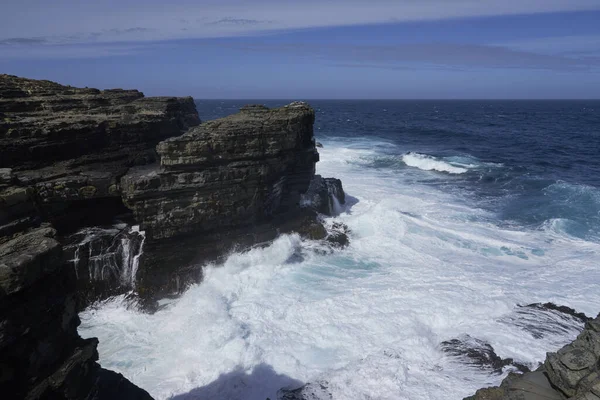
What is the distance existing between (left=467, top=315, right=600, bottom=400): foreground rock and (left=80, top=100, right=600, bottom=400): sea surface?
9.53ft

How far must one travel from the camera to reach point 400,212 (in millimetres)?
25984

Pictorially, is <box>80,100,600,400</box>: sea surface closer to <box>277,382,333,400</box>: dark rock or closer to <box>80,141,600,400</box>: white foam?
<box>80,141,600,400</box>: white foam

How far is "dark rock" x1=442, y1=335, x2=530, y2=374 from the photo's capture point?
12.9 meters

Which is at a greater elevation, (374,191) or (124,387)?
(124,387)

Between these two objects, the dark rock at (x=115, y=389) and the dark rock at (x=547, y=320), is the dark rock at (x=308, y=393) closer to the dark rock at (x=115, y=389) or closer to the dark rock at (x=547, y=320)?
the dark rock at (x=115, y=389)

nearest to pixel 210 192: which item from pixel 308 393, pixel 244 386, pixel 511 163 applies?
pixel 244 386

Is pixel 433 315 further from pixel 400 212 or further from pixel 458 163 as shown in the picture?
pixel 458 163

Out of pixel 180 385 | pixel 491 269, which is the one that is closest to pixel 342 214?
pixel 491 269

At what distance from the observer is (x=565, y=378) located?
8547 mm

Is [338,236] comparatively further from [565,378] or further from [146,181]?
[565,378]

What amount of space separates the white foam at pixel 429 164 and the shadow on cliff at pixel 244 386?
3169 cm

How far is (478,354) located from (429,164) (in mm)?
30773

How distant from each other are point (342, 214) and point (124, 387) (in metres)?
17.8

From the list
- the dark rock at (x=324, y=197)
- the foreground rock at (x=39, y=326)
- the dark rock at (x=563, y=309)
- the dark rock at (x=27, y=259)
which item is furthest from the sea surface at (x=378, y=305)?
the dark rock at (x=27, y=259)
